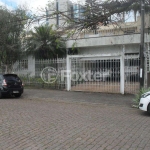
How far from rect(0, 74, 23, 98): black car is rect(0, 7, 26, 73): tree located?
5382 mm

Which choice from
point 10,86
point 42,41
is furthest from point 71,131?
point 42,41

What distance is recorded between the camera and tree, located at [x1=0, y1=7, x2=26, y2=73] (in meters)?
17.0

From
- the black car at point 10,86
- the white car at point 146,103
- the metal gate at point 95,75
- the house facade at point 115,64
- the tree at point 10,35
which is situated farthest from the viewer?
the tree at point 10,35

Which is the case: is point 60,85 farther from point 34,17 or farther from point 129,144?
point 129,144

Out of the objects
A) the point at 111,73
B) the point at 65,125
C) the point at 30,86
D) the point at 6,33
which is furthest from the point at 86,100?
the point at 6,33

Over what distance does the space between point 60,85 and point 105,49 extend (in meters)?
6.67

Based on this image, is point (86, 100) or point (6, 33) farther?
point (6, 33)

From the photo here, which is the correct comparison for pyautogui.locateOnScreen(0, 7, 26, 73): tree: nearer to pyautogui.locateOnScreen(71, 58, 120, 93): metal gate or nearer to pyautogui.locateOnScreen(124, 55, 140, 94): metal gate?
pyautogui.locateOnScreen(71, 58, 120, 93): metal gate

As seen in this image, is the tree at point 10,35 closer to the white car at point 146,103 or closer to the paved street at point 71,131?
the paved street at point 71,131

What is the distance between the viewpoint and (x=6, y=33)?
56.7ft
